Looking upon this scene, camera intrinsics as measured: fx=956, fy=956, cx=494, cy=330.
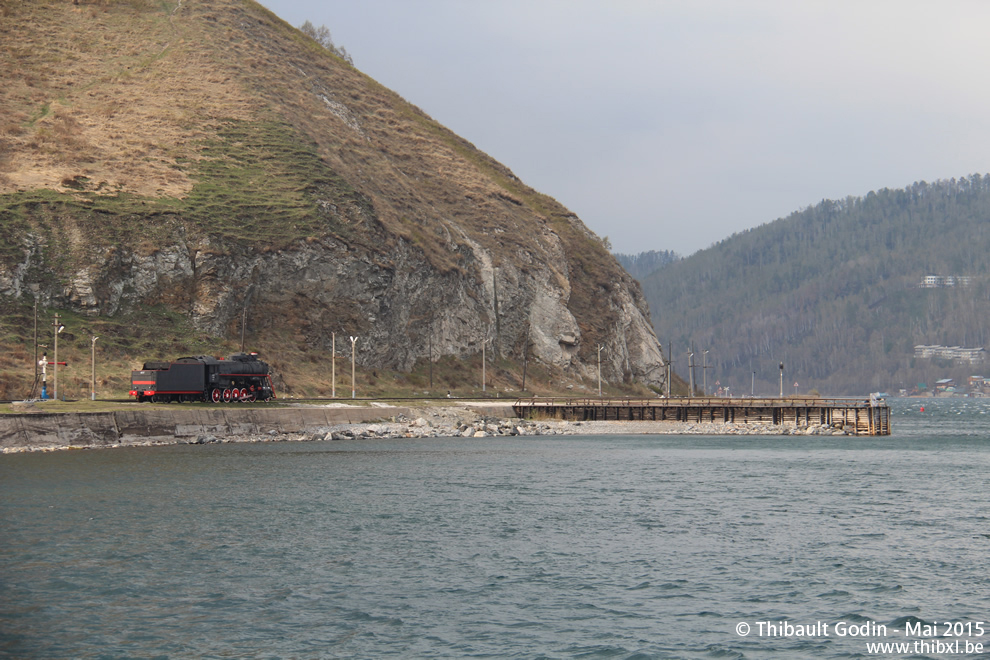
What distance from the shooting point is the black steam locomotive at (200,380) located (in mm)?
78000

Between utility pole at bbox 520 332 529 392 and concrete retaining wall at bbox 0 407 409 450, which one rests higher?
utility pole at bbox 520 332 529 392

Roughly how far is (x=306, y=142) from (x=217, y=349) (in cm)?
4633

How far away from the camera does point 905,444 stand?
87.2 m

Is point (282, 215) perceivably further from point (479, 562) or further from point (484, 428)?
point (479, 562)

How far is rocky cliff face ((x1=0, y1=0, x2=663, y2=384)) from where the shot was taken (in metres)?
106

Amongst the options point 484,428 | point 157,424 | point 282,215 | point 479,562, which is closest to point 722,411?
point 484,428

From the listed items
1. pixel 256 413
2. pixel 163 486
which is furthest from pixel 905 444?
pixel 163 486

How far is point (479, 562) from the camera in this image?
28.5 metres

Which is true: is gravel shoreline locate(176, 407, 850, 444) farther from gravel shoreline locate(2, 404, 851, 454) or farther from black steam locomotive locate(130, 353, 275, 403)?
black steam locomotive locate(130, 353, 275, 403)

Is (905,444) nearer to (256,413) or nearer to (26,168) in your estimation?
(256,413)

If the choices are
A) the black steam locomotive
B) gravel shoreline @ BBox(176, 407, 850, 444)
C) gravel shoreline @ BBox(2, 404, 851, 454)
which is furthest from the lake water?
gravel shoreline @ BBox(176, 407, 850, 444)

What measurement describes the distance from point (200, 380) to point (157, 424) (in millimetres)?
11303

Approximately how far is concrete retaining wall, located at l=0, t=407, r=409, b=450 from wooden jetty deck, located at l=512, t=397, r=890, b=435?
24.5 meters

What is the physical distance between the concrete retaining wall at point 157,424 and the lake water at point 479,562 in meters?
6.06
